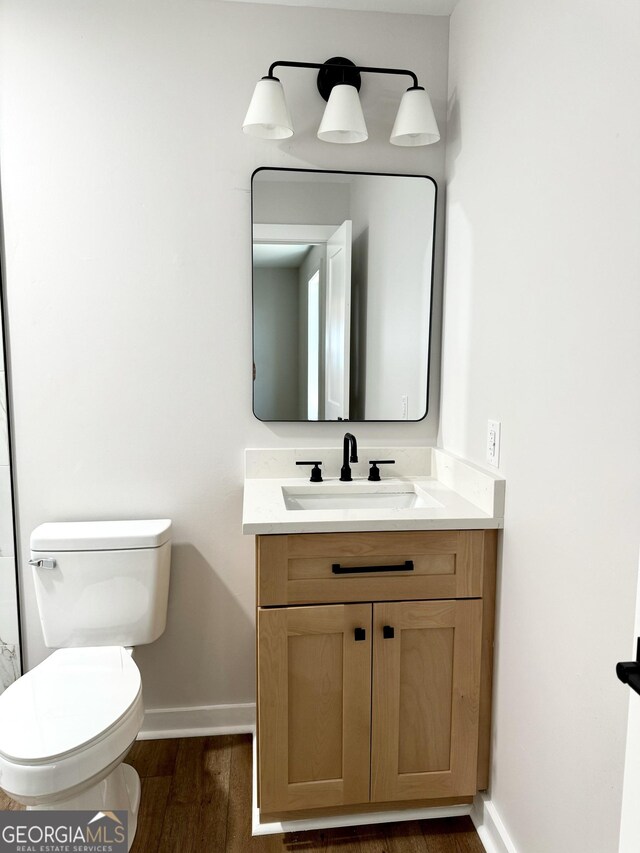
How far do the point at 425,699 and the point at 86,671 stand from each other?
95cm

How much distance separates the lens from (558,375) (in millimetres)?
1354

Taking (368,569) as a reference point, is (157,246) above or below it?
above

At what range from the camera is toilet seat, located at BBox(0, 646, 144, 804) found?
4.61ft

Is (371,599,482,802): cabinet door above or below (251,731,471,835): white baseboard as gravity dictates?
above

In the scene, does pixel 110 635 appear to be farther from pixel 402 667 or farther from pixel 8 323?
pixel 8 323

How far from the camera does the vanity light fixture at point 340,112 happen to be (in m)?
1.87

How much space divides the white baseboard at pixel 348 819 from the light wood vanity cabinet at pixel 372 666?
0.07 meters

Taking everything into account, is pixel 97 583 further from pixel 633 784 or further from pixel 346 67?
pixel 346 67

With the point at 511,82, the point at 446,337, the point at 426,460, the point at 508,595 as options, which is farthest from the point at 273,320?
the point at 508,595

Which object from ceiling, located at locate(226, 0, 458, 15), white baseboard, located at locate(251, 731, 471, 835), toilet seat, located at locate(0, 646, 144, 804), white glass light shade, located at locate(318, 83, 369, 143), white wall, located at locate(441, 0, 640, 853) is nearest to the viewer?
white wall, located at locate(441, 0, 640, 853)

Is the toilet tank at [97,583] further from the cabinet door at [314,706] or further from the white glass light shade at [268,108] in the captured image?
the white glass light shade at [268,108]

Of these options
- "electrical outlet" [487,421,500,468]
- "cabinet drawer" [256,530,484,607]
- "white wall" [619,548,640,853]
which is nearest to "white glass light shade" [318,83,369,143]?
"electrical outlet" [487,421,500,468]

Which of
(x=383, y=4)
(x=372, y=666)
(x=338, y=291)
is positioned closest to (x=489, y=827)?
(x=372, y=666)

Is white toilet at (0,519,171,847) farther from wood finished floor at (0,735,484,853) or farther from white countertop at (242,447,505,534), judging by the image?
white countertop at (242,447,505,534)
